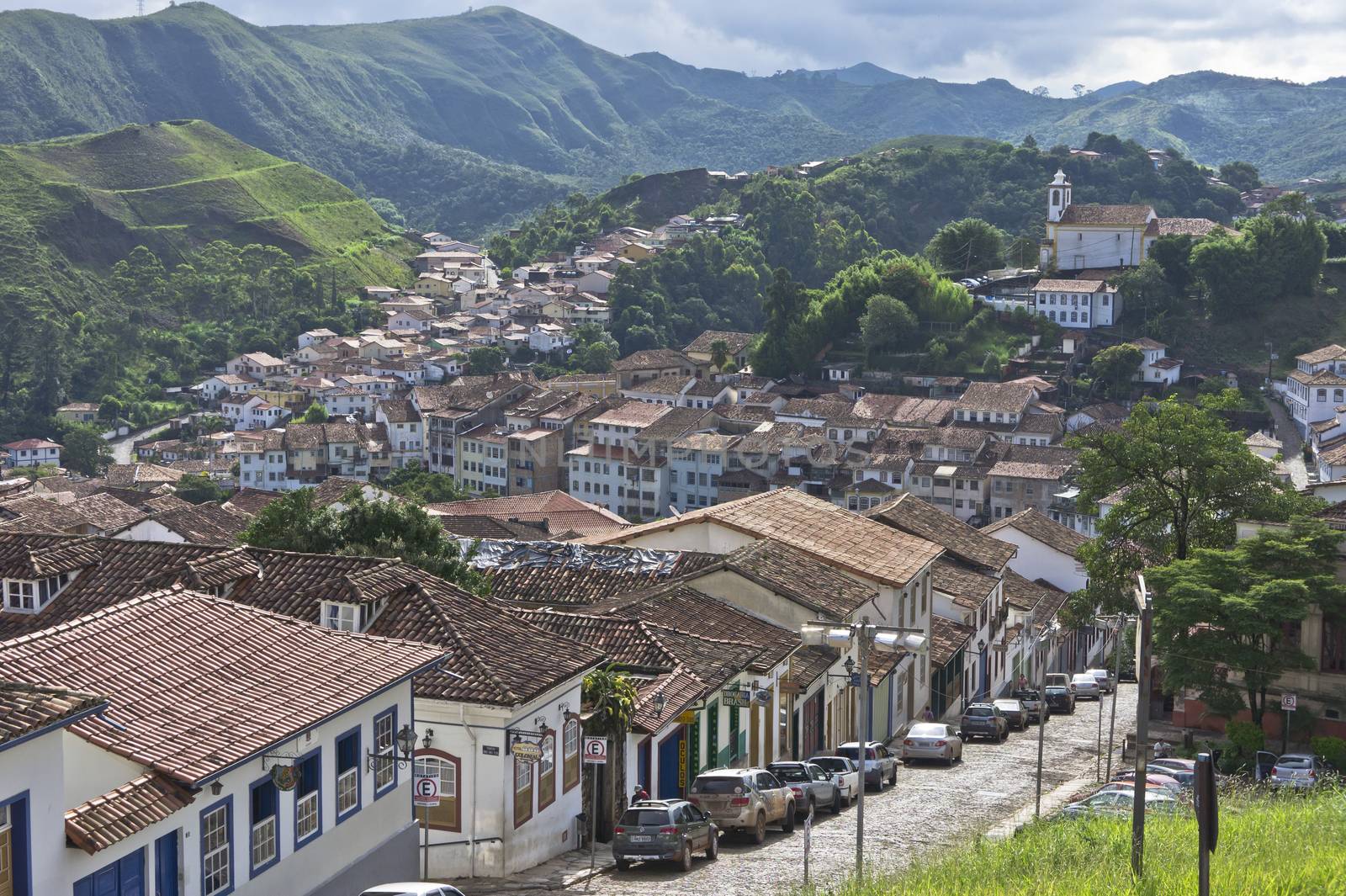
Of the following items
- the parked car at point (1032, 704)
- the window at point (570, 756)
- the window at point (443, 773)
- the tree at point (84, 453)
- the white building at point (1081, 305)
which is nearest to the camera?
the window at point (443, 773)

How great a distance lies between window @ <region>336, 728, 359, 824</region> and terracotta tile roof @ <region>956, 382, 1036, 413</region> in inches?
3807

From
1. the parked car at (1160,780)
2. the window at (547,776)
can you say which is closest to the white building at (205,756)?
the window at (547,776)

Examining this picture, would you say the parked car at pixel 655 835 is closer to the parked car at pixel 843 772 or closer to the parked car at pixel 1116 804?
the parked car at pixel 1116 804

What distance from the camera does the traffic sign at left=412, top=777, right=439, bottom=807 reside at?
19.8m

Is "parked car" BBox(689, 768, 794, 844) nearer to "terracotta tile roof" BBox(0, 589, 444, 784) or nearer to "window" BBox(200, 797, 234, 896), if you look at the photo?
"terracotta tile roof" BBox(0, 589, 444, 784)

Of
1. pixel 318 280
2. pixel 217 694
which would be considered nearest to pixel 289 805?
pixel 217 694

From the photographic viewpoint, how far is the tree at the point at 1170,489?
4044 centimetres

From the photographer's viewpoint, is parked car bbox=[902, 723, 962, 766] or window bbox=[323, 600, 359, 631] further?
parked car bbox=[902, 723, 962, 766]

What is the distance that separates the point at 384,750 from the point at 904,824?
9.43 meters

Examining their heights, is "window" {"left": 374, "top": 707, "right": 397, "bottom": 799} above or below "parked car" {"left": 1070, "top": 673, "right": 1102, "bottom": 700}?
above

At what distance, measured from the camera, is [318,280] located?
181 m

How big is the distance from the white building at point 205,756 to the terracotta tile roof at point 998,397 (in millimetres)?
95362

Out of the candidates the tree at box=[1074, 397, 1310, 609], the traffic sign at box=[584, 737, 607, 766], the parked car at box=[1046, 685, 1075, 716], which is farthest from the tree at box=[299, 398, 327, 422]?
the traffic sign at box=[584, 737, 607, 766]

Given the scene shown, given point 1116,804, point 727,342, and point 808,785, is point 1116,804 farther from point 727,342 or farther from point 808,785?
point 727,342
